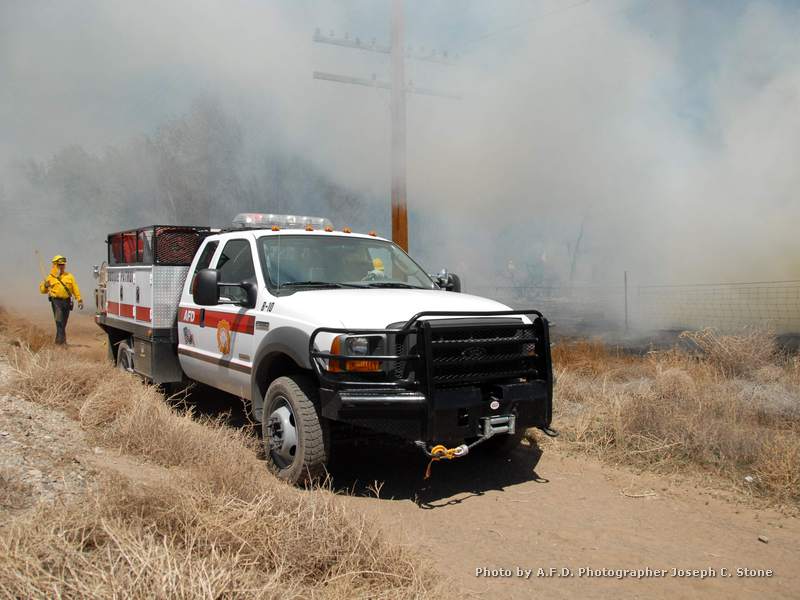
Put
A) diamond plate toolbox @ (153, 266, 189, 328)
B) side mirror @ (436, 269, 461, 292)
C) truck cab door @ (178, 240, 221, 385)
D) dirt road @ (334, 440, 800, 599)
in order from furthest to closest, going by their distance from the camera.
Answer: diamond plate toolbox @ (153, 266, 189, 328) < side mirror @ (436, 269, 461, 292) < truck cab door @ (178, 240, 221, 385) < dirt road @ (334, 440, 800, 599)

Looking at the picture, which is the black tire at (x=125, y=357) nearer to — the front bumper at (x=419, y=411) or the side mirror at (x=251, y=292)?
the side mirror at (x=251, y=292)

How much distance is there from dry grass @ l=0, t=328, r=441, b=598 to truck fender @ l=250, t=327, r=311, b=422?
2.87 ft

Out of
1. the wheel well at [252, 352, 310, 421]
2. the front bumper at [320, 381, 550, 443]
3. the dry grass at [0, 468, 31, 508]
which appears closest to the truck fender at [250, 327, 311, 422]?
the wheel well at [252, 352, 310, 421]

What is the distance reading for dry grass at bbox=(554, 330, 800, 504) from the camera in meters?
4.96

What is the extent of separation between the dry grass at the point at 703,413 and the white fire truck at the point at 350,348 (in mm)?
946

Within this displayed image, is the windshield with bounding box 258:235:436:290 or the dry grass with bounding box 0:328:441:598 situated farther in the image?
the windshield with bounding box 258:235:436:290

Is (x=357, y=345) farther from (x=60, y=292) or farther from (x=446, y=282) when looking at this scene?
(x=60, y=292)

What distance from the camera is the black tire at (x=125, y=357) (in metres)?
7.95

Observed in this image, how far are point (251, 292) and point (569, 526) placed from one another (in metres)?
2.90

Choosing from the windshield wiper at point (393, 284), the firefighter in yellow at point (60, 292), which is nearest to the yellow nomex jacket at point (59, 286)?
the firefighter in yellow at point (60, 292)

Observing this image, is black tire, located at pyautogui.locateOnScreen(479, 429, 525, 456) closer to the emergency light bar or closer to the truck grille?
the truck grille

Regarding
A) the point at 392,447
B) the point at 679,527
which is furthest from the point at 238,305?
the point at 679,527

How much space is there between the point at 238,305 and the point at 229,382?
714mm

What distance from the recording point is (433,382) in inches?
171
